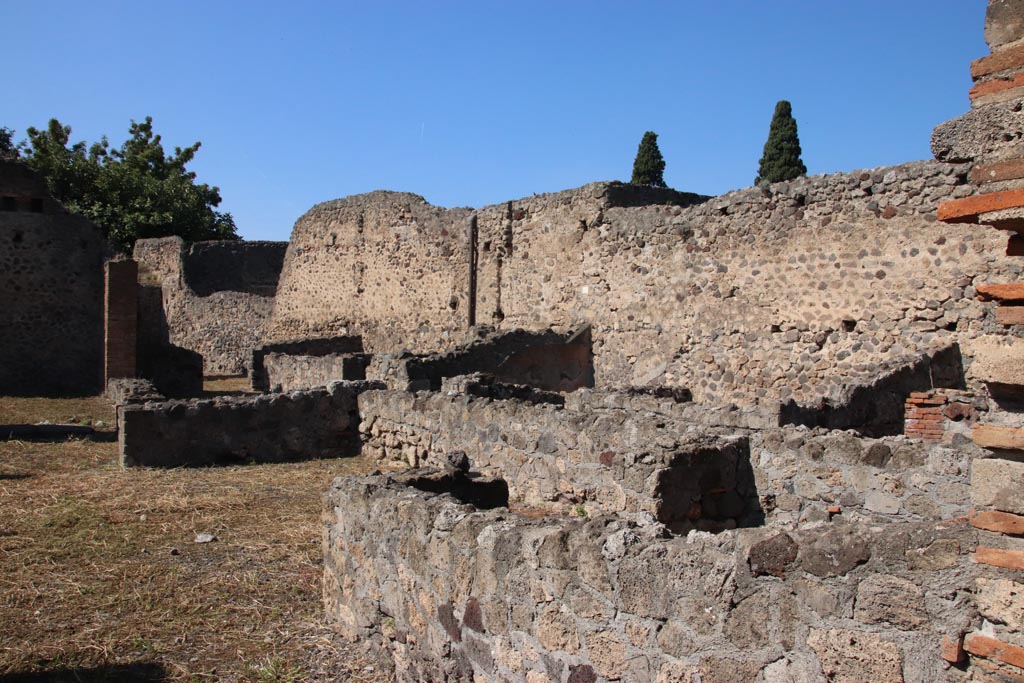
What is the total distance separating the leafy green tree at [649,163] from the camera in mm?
40000

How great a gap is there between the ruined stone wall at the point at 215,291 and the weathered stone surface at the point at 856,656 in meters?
23.8

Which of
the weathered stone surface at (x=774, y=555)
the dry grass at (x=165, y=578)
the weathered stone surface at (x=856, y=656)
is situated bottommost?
the dry grass at (x=165, y=578)

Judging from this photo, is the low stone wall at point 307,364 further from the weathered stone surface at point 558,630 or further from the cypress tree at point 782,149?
the cypress tree at point 782,149

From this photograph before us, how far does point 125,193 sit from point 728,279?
31.6 meters

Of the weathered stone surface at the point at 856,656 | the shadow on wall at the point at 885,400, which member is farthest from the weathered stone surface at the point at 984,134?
the shadow on wall at the point at 885,400

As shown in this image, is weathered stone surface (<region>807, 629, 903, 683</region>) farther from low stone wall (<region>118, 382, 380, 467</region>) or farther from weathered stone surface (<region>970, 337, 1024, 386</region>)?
low stone wall (<region>118, 382, 380, 467</region>)

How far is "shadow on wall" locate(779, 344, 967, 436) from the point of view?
7879 mm

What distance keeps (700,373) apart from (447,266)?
7.93 meters

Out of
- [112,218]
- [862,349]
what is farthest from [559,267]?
[112,218]

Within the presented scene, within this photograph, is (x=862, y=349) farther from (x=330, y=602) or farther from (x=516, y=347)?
(x=330, y=602)

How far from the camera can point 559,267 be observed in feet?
54.4

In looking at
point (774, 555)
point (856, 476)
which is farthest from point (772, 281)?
point (774, 555)

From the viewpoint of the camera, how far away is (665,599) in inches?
118

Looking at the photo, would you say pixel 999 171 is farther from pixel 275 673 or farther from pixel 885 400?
pixel 885 400
